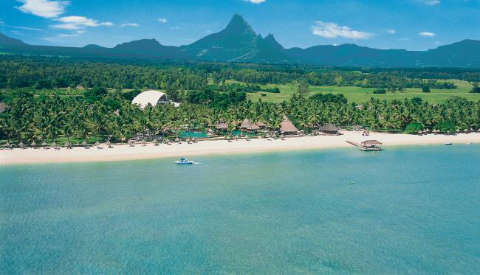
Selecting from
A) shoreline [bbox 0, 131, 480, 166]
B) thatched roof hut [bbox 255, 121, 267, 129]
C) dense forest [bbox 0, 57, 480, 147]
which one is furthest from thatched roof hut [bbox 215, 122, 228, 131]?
shoreline [bbox 0, 131, 480, 166]

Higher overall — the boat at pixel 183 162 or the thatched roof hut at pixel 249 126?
the thatched roof hut at pixel 249 126

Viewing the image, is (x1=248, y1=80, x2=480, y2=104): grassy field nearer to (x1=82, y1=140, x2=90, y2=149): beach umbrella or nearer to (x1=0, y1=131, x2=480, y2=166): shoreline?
(x1=0, y1=131, x2=480, y2=166): shoreline

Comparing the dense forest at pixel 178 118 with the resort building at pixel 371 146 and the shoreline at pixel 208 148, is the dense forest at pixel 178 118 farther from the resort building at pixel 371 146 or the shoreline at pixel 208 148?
the resort building at pixel 371 146

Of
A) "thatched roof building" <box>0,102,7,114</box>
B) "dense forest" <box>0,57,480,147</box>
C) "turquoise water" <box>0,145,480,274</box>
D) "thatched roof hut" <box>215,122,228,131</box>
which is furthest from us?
"thatched roof building" <box>0,102,7,114</box>

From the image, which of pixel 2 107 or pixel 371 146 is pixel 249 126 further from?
pixel 2 107

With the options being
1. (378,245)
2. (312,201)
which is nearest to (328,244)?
(378,245)

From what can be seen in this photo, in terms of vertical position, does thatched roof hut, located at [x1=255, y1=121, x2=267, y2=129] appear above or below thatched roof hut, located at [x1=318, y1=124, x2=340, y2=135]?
above

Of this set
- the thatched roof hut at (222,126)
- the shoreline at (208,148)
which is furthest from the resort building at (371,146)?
the thatched roof hut at (222,126)
